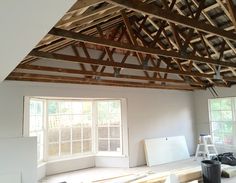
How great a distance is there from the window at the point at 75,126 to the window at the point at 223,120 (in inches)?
161

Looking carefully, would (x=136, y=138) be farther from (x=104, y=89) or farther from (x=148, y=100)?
(x=104, y=89)

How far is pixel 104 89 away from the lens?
748 centimetres

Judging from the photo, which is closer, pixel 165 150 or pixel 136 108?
pixel 136 108

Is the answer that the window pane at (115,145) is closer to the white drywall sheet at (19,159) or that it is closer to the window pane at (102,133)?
the window pane at (102,133)

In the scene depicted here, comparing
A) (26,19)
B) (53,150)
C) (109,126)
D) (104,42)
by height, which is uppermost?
(104,42)

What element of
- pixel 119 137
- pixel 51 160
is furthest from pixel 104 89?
pixel 51 160

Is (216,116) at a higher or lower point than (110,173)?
higher

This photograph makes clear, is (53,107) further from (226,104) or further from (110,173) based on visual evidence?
(226,104)

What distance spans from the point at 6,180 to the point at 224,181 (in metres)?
5.28

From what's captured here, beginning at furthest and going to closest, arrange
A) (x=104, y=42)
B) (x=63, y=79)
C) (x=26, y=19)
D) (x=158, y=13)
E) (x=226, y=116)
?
(x=226, y=116), (x=63, y=79), (x=104, y=42), (x=158, y=13), (x=26, y=19)

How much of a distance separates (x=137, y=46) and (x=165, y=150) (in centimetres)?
524

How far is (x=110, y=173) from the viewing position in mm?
6707

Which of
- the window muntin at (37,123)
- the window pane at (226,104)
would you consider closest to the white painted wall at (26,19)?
the window muntin at (37,123)

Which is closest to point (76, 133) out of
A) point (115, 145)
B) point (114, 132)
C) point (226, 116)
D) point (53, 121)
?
point (53, 121)
